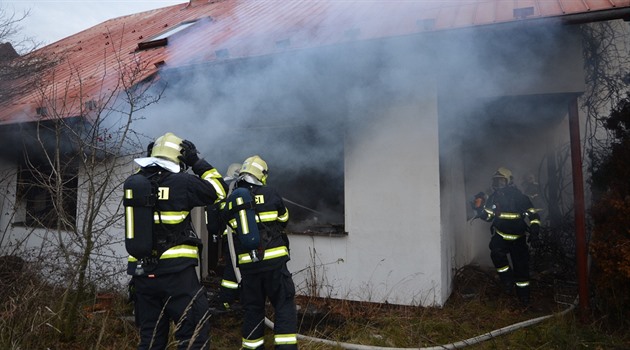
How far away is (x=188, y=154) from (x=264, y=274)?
1.17 meters

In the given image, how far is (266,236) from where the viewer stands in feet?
11.6

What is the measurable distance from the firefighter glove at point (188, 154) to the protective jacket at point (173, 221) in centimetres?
21

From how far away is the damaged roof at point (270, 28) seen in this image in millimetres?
3863

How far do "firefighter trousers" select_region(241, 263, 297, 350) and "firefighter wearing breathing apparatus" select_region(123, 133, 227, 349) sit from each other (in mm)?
602

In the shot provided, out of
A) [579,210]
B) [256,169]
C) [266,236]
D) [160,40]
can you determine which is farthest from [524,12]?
[160,40]

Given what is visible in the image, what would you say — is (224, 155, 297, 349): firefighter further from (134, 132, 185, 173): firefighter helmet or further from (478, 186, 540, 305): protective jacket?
(478, 186, 540, 305): protective jacket

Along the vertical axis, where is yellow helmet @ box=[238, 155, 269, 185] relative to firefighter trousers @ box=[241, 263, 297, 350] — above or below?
above

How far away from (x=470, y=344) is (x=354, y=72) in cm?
299

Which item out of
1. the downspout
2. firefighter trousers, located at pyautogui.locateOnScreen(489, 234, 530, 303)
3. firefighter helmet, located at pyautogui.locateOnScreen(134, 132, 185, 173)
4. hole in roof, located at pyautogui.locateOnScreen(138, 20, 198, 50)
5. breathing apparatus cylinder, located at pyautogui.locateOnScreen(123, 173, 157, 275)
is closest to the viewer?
breathing apparatus cylinder, located at pyautogui.locateOnScreen(123, 173, 157, 275)

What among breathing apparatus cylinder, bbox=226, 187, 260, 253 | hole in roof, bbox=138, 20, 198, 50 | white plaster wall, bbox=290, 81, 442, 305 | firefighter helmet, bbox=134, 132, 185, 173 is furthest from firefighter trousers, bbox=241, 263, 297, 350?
hole in roof, bbox=138, 20, 198, 50

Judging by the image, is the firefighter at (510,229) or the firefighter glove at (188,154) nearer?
the firefighter glove at (188,154)

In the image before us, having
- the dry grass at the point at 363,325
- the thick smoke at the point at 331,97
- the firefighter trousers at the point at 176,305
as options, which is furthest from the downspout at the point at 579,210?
the firefighter trousers at the point at 176,305

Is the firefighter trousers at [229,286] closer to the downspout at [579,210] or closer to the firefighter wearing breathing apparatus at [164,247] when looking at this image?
the firefighter wearing breathing apparatus at [164,247]

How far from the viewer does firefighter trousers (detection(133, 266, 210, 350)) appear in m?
2.92
